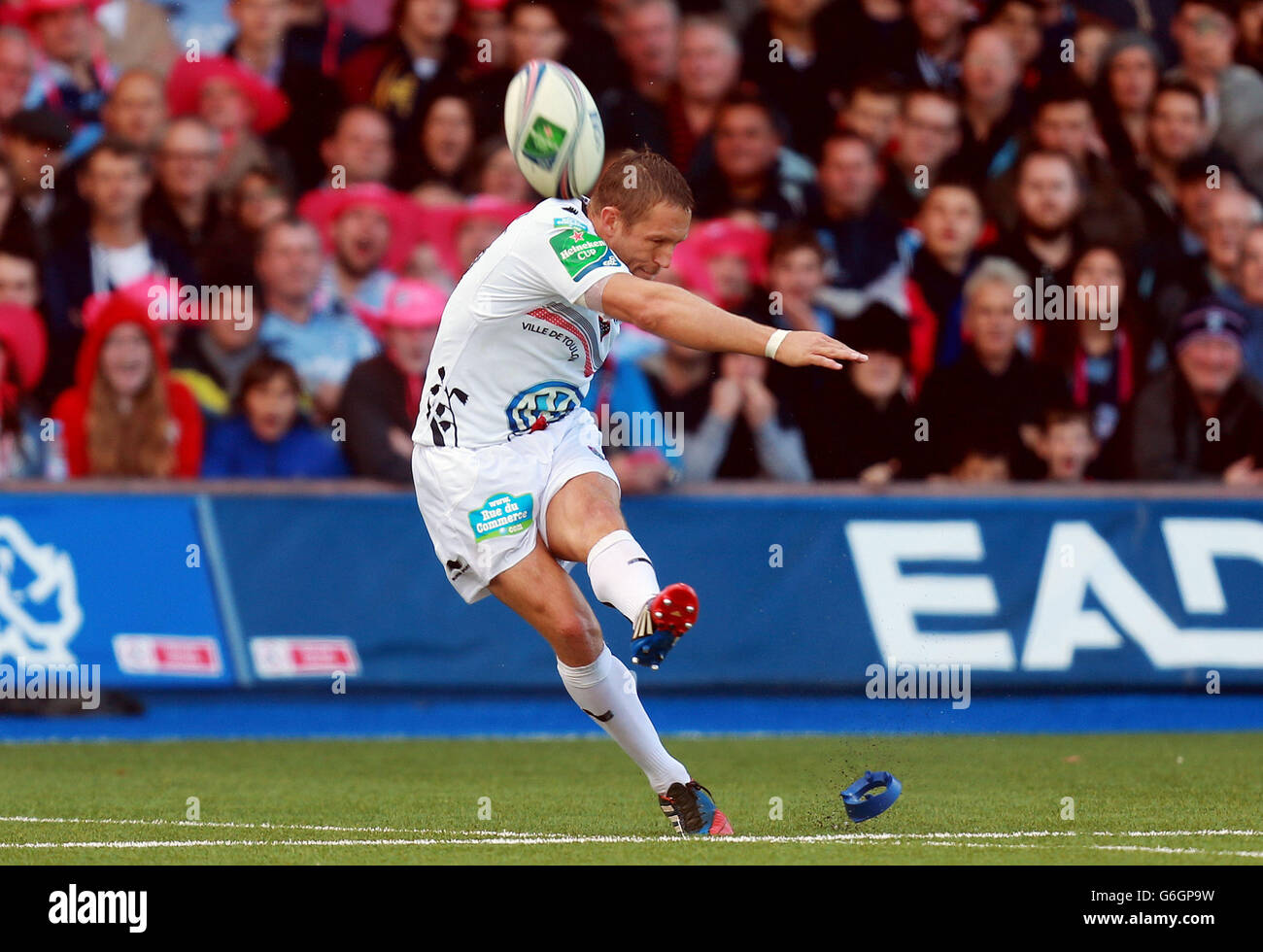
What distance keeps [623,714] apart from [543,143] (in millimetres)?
2331

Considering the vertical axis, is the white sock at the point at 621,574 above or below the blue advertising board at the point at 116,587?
above

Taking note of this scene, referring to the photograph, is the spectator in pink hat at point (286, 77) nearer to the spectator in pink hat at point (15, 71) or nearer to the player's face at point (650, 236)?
the spectator in pink hat at point (15, 71)

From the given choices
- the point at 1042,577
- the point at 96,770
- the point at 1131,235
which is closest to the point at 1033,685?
the point at 1042,577

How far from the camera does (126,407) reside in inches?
483

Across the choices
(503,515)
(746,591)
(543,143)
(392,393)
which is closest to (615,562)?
(503,515)

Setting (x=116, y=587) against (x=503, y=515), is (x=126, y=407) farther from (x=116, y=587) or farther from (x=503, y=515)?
(x=503, y=515)

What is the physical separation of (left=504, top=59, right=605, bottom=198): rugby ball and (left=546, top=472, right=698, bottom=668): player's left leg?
138cm

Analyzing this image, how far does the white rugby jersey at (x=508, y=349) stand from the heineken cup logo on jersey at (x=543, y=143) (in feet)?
2.10

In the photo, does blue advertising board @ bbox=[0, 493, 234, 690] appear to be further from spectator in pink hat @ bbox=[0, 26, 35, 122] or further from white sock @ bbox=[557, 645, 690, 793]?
white sock @ bbox=[557, 645, 690, 793]

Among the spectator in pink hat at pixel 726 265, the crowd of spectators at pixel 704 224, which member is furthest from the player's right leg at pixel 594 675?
the spectator in pink hat at pixel 726 265

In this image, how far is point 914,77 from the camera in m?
13.7

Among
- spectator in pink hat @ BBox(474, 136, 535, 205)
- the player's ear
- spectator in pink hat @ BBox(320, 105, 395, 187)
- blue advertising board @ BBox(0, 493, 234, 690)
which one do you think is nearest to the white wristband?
the player's ear

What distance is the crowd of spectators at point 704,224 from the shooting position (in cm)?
1241
